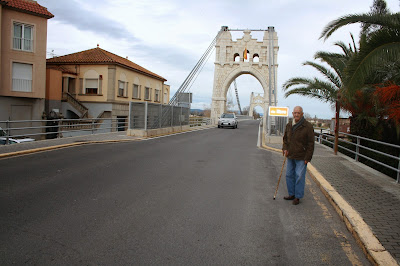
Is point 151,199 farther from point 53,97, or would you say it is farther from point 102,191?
point 53,97

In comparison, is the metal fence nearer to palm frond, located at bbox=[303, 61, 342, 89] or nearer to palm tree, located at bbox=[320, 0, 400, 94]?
palm frond, located at bbox=[303, 61, 342, 89]

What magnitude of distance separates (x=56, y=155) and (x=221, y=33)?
55.1 metres

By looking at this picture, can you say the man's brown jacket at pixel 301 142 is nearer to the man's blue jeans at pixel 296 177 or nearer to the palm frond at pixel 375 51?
the man's blue jeans at pixel 296 177

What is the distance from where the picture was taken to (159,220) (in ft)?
16.5

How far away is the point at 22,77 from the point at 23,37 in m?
2.84

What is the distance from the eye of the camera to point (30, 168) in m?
8.46

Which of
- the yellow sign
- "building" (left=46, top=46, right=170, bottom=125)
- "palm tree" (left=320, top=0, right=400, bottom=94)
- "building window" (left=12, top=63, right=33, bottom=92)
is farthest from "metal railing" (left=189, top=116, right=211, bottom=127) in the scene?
"palm tree" (left=320, top=0, right=400, bottom=94)

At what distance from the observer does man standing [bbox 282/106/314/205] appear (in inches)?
245

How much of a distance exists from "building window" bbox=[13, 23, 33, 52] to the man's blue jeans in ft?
79.7

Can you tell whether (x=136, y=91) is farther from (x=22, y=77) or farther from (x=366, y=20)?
(x=366, y=20)

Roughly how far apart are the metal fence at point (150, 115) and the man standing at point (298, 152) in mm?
13897

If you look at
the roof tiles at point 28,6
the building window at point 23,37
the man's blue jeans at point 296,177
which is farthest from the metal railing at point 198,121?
the man's blue jeans at point 296,177

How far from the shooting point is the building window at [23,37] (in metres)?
24.7

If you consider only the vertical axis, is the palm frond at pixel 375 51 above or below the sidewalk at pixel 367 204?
above
